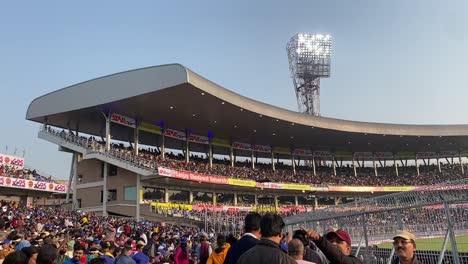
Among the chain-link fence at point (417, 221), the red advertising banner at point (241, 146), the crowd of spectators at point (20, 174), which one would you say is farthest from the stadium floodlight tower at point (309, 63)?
the chain-link fence at point (417, 221)

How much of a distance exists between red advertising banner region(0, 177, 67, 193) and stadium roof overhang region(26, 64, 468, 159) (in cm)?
596

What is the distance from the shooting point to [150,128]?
3809 centimetres

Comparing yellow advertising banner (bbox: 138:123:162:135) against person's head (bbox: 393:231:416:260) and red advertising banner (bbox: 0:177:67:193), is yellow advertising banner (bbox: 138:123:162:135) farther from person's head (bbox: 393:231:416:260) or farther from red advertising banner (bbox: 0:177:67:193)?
person's head (bbox: 393:231:416:260)

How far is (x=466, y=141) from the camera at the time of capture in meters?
50.5

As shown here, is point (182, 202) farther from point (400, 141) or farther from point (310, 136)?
point (400, 141)

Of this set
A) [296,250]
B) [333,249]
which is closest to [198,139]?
[333,249]

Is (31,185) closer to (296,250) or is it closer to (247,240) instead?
(247,240)

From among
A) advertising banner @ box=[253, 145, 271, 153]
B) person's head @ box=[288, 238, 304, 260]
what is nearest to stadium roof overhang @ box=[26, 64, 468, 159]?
advertising banner @ box=[253, 145, 271, 153]

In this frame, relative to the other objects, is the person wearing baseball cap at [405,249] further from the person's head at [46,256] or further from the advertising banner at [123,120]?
the advertising banner at [123,120]

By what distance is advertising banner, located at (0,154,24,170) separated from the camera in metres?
48.1

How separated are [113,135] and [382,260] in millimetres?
33943

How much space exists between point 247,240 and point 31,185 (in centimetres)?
4055

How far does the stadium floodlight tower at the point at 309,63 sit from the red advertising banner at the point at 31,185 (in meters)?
31.5

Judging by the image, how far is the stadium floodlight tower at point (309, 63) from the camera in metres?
55.3
